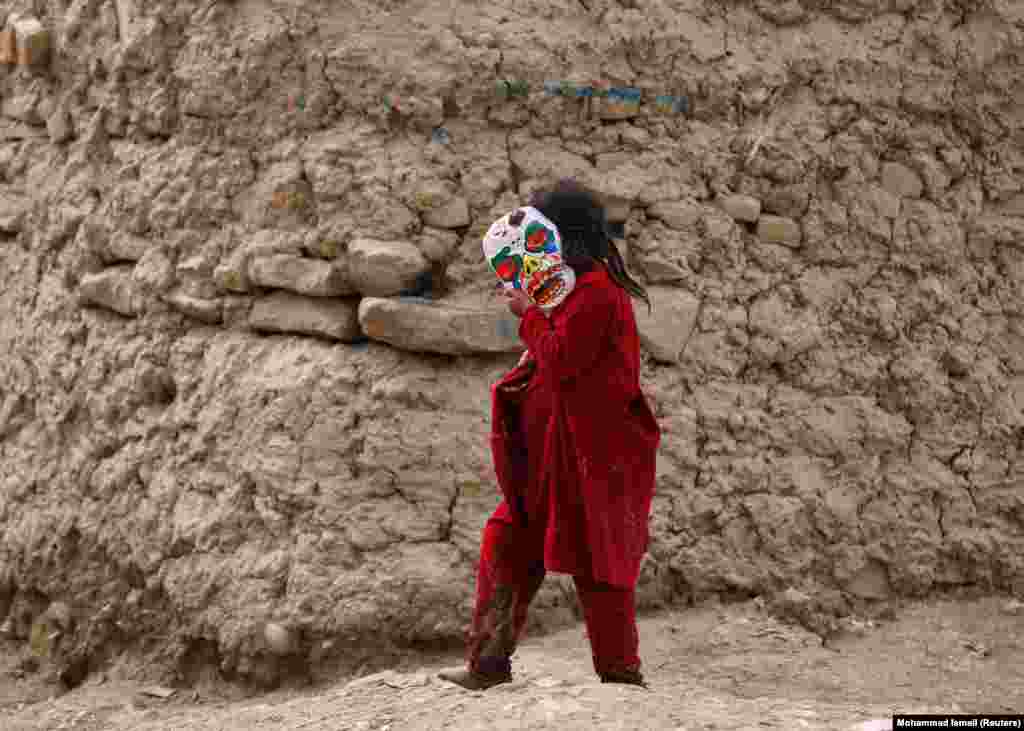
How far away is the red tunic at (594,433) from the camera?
9.50 feet

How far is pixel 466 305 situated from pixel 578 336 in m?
1.02

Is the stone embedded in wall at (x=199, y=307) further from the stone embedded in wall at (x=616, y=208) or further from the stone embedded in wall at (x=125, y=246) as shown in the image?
the stone embedded in wall at (x=616, y=208)

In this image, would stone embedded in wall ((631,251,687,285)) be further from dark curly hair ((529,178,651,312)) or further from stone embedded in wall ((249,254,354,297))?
dark curly hair ((529,178,651,312))

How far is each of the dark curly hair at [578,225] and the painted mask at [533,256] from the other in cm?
2

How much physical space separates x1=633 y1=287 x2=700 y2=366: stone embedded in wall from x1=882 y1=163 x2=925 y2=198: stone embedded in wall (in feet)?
2.53

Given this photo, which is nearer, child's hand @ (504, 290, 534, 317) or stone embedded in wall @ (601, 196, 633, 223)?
child's hand @ (504, 290, 534, 317)

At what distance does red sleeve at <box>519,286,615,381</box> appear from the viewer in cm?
288

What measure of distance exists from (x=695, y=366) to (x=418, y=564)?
3.41 feet

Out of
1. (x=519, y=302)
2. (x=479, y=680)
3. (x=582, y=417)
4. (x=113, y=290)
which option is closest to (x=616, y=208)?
(x=519, y=302)

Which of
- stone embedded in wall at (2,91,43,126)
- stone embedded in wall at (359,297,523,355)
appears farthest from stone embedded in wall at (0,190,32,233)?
stone embedded in wall at (359,297,523,355)

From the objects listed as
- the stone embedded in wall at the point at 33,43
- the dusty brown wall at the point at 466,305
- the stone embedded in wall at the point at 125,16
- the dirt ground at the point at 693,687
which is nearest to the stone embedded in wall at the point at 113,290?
the dusty brown wall at the point at 466,305

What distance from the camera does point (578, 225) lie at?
299 centimetres

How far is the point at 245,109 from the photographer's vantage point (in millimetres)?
4059

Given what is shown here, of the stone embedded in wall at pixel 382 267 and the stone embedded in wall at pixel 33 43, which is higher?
the stone embedded in wall at pixel 33 43
